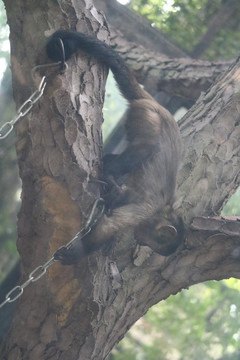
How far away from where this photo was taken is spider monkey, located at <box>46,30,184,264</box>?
2.69m

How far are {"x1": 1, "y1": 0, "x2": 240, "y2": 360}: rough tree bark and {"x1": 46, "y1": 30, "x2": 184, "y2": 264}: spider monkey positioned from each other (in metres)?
0.11

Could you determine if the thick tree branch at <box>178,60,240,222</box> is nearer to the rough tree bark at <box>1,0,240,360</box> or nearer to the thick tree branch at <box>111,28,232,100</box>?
the rough tree bark at <box>1,0,240,360</box>

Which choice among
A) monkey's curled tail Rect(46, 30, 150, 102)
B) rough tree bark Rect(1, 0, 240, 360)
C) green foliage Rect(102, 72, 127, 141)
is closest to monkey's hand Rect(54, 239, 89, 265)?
rough tree bark Rect(1, 0, 240, 360)

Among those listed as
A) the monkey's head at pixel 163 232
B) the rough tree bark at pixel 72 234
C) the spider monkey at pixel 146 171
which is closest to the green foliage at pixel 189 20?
the spider monkey at pixel 146 171

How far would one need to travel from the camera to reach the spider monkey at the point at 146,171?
2691 mm

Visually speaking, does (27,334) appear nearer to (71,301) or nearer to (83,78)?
(71,301)

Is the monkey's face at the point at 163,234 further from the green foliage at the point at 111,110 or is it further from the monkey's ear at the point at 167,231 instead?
the green foliage at the point at 111,110

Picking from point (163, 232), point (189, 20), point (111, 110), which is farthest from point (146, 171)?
point (189, 20)

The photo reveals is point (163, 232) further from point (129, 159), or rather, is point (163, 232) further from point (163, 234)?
point (129, 159)

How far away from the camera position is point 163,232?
2689mm

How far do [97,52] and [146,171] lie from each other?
797 millimetres

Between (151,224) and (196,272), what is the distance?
40cm

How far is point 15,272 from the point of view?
9.88 feet

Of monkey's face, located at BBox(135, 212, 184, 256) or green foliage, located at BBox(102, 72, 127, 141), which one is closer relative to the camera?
monkey's face, located at BBox(135, 212, 184, 256)
